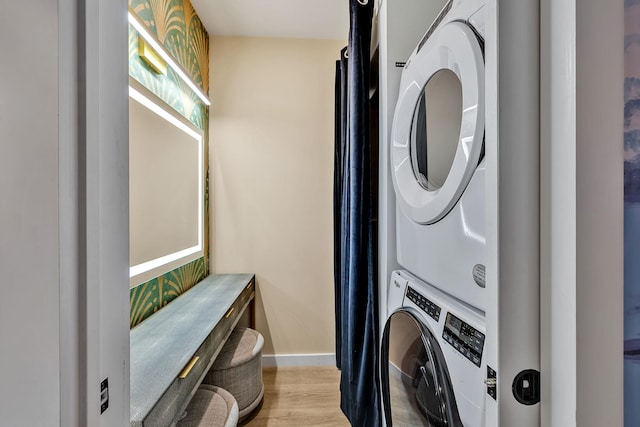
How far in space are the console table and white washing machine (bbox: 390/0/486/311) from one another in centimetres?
83

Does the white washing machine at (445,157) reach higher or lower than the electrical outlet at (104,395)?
higher

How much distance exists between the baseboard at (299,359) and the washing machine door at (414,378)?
4.20 ft

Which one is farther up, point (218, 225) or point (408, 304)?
point (218, 225)

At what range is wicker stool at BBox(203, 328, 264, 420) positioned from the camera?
5.22 feet

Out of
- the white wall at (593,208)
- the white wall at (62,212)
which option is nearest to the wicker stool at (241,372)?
the white wall at (62,212)

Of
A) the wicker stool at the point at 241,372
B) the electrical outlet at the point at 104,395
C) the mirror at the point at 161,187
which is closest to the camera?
the electrical outlet at the point at 104,395

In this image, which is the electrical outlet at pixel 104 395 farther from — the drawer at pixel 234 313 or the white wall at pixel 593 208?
the drawer at pixel 234 313

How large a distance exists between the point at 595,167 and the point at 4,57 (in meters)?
0.69

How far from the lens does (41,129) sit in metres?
0.34

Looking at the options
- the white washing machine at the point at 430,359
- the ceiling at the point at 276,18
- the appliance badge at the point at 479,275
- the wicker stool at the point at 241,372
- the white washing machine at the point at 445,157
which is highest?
the ceiling at the point at 276,18

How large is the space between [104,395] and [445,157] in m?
0.90

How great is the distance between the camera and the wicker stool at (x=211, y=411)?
1.10 m

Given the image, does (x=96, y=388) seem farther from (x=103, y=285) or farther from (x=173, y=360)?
(x=173, y=360)

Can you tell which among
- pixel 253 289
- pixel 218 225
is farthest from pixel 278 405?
pixel 218 225
